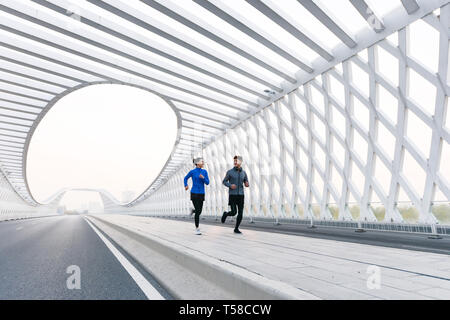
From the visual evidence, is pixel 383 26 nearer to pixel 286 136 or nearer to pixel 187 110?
pixel 286 136

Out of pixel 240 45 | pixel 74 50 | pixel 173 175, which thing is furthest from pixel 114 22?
pixel 173 175

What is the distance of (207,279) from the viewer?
304 centimetres

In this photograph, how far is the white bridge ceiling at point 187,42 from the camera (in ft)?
33.3

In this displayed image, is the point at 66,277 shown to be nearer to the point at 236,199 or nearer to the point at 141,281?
the point at 141,281

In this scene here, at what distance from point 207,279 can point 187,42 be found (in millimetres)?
10565

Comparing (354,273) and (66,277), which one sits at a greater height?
(354,273)

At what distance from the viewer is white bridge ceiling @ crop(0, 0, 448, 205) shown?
10.1 metres

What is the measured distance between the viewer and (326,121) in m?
14.4

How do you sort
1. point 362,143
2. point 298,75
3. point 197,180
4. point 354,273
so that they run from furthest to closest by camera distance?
point 298,75 < point 362,143 < point 197,180 < point 354,273

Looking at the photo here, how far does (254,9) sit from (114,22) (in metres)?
5.00

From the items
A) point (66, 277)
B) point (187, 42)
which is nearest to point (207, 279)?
point (66, 277)

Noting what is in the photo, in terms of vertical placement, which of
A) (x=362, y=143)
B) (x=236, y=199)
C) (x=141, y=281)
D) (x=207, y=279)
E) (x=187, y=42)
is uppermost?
(x=187, y=42)

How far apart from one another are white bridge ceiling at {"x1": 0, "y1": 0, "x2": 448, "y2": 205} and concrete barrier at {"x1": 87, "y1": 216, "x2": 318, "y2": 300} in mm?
8036

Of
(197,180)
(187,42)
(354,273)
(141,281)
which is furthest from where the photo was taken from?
(187,42)
